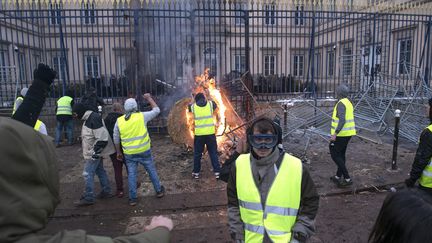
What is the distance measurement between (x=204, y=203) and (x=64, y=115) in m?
6.17

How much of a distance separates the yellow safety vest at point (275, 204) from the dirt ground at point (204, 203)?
2.03 metres

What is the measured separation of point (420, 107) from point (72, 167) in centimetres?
1001

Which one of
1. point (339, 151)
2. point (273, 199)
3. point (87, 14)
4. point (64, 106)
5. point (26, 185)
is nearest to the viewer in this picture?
point (26, 185)

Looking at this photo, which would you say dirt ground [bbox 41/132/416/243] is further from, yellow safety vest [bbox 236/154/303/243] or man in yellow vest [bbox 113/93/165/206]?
yellow safety vest [bbox 236/154/303/243]

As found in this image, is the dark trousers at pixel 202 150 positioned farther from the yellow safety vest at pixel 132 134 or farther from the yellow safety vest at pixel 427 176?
the yellow safety vest at pixel 427 176

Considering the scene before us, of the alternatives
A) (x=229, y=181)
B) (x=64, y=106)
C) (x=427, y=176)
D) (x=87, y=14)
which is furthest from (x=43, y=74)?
(x=87, y=14)

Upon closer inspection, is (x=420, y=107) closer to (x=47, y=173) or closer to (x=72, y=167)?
(x=72, y=167)

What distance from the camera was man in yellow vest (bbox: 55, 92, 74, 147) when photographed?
9688mm

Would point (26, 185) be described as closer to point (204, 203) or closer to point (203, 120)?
point (204, 203)

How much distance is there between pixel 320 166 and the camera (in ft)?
23.9

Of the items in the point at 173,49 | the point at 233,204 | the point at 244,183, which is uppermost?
the point at 173,49

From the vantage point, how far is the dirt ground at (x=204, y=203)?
468cm

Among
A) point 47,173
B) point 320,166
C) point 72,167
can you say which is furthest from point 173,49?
point 47,173

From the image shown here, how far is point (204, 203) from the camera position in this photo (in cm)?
561
